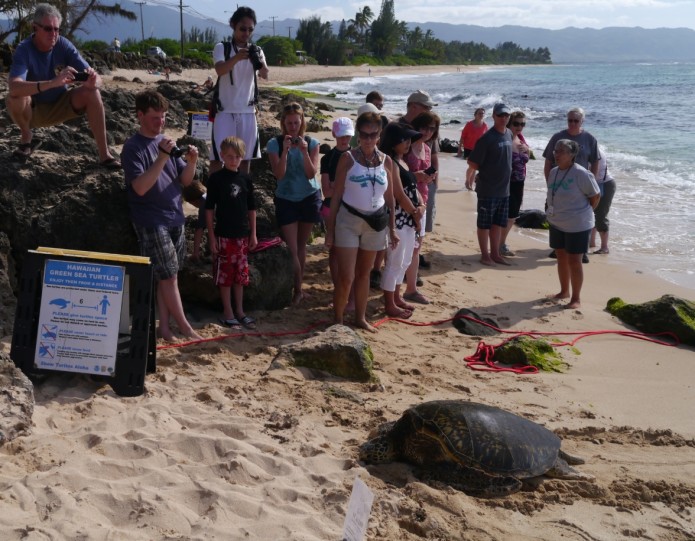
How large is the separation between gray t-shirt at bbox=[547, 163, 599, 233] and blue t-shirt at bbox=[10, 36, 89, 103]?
4.45 m

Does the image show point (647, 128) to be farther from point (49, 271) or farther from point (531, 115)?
point (49, 271)

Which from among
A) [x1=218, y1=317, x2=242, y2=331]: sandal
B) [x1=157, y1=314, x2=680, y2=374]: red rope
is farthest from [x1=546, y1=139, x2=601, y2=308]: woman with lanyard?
[x1=218, y1=317, x2=242, y2=331]: sandal

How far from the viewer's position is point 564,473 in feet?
12.9

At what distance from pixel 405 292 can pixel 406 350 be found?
57.2 inches

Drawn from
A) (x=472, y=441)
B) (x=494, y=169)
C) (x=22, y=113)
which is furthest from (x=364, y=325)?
(x=22, y=113)

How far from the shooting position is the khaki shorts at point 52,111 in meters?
5.80

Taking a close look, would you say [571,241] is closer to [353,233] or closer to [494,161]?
[494,161]

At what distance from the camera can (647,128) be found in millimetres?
24531

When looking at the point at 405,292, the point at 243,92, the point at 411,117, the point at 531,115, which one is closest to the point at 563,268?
the point at 405,292

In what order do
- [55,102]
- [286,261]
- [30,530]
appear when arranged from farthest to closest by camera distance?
[286,261] → [55,102] → [30,530]

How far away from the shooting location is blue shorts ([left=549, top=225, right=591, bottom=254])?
7.09 metres

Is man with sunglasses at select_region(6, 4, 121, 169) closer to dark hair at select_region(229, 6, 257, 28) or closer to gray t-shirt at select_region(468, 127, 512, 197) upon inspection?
dark hair at select_region(229, 6, 257, 28)

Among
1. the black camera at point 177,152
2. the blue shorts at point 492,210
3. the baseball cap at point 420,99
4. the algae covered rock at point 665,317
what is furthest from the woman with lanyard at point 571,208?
the black camera at point 177,152

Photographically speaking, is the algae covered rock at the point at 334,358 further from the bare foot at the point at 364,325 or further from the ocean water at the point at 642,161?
the ocean water at the point at 642,161
